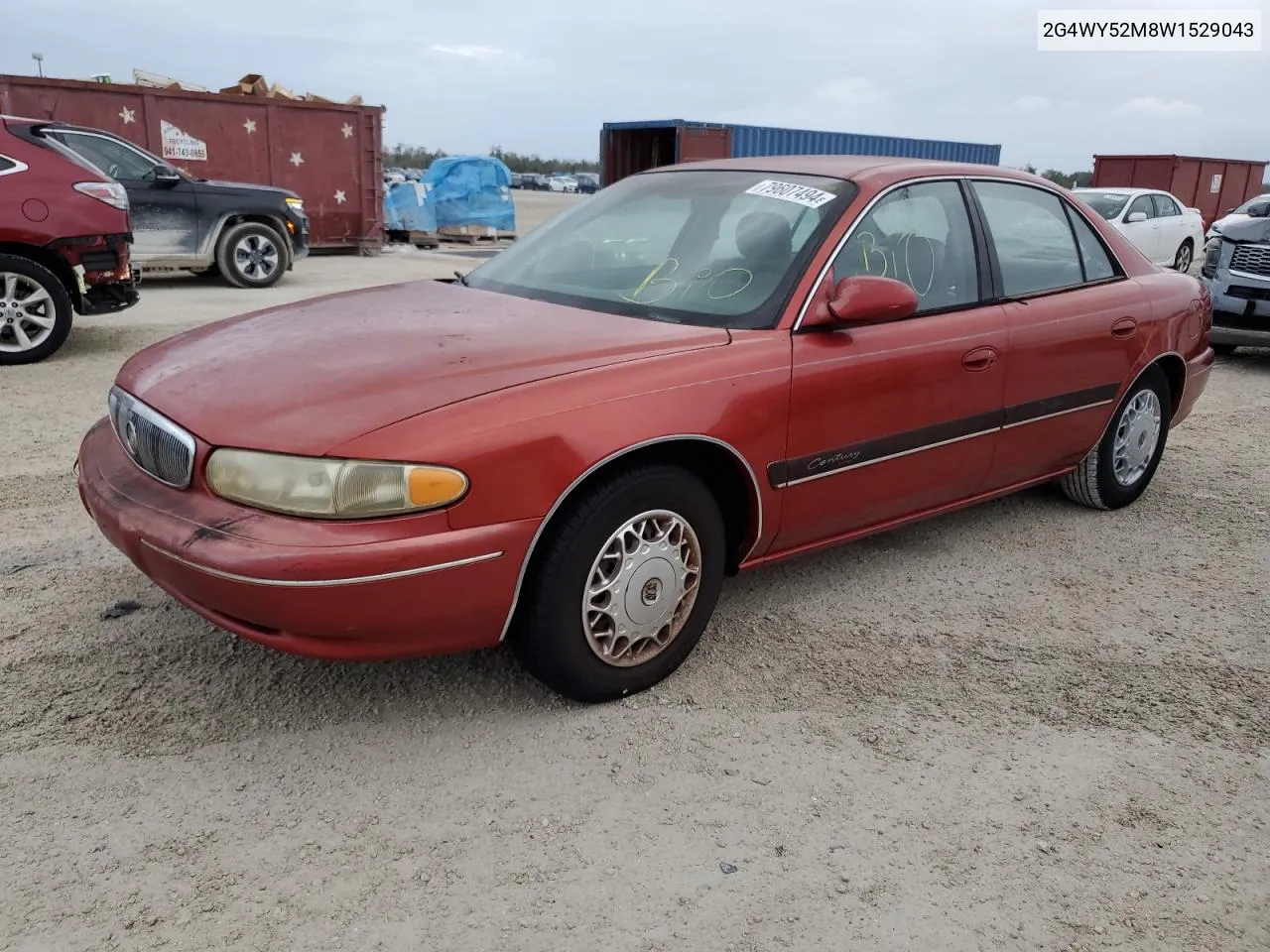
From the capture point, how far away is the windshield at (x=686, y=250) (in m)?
3.28

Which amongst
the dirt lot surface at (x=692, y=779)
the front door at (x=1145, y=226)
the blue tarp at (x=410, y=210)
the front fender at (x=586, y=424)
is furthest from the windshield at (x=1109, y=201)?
the front fender at (x=586, y=424)

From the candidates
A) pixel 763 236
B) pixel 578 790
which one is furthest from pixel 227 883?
pixel 763 236

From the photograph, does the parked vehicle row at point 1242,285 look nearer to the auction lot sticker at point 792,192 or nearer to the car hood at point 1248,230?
the car hood at point 1248,230

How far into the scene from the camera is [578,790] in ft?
8.58

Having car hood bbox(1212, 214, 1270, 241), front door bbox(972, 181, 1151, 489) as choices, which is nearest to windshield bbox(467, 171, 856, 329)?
front door bbox(972, 181, 1151, 489)

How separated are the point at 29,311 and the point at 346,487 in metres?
6.05

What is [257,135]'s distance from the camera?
15.8 metres

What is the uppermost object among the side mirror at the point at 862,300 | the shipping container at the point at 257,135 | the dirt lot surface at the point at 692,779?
the shipping container at the point at 257,135

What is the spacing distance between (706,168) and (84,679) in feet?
9.08

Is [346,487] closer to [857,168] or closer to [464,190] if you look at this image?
[857,168]

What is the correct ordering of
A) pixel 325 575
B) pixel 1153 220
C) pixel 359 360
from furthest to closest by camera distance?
pixel 1153 220 → pixel 359 360 → pixel 325 575

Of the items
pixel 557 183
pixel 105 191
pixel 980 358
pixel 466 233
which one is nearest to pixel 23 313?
pixel 105 191

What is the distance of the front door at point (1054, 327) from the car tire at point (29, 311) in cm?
627

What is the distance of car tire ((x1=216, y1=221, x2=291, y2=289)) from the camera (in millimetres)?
11945
